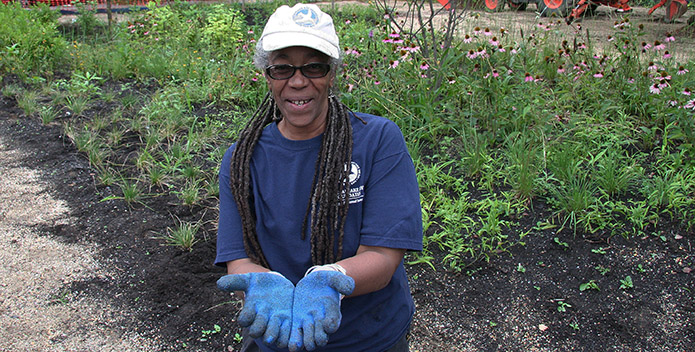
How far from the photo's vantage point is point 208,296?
2938 mm

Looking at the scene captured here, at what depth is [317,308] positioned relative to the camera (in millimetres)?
1372

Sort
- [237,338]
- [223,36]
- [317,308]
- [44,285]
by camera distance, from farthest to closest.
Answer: [223,36] → [44,285] → [237,338] → [317,308]

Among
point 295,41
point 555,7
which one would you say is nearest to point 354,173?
point 295,41

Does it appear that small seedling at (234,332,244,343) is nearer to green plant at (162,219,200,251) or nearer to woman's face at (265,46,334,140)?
green plant at (162,219,200,251)

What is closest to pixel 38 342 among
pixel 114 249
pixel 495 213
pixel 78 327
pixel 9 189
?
pixel 78 327

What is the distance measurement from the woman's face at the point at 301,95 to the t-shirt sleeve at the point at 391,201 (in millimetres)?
203

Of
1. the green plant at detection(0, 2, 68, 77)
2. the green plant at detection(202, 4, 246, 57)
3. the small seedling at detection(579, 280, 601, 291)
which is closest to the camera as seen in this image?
the small seedling at detection(579, 280, 601, 291)

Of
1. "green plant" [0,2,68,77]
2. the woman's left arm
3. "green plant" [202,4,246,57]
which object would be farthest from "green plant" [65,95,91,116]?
the woman's left arm

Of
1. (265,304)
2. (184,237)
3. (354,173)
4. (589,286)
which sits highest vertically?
(354,173)

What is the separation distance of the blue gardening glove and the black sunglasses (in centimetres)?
55

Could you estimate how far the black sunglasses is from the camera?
5.39 feet

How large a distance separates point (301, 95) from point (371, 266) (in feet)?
1.66

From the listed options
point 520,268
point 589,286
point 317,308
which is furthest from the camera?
point 520,268

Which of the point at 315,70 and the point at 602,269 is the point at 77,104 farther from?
the point at 602,269
